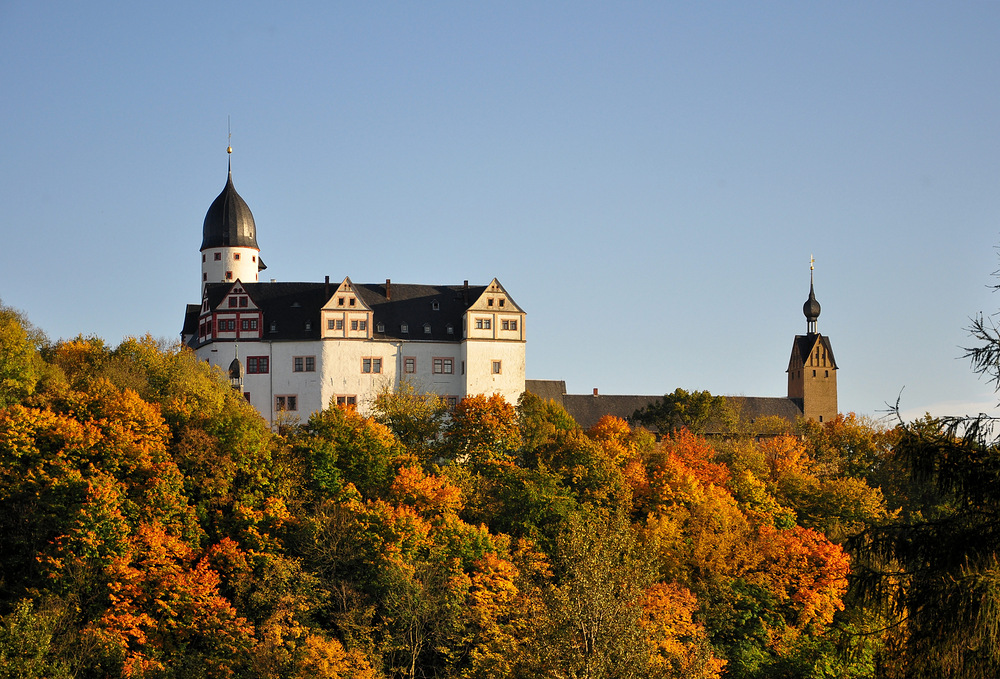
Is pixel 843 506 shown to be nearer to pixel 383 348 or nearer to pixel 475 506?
pixel 475 506

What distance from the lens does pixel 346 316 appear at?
74500 mm

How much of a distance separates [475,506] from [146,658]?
1764 centimetres

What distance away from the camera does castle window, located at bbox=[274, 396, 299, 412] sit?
236 feet

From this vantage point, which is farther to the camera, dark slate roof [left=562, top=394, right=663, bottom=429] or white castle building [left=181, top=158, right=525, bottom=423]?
dark slate roof [left=562, top=394, right=663, bottom=429]

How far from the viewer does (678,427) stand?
8569 cm

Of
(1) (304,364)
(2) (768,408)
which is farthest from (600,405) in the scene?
(1) (304,364)

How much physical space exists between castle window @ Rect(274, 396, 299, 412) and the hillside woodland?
230 centimetres

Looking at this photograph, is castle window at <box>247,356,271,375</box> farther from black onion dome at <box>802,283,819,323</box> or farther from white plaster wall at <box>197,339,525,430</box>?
black onion dome at <box>802,283,819,323</box>

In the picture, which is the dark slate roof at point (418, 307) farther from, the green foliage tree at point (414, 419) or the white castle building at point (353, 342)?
the green foliage tree at point (414, 419)

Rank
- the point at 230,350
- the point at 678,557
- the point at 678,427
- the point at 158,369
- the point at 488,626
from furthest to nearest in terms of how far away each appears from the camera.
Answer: the point at 678,427
the point at 230,350
the point at 158,369
the point at 678,557
the point at 488,626

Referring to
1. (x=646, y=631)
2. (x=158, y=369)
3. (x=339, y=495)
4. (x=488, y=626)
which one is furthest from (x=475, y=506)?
(x=646, y=631)

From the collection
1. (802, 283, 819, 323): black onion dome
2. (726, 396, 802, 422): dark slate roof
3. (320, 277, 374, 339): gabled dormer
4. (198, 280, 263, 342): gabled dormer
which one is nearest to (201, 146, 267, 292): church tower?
(198, 280, 263, 342): gabled dormer

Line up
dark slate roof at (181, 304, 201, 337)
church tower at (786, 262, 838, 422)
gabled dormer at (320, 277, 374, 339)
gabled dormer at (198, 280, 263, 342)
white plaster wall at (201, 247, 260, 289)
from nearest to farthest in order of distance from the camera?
gabled dormer at (320, 277, 374, 339) < gabled dormer at (198, 280, 263, 342) < dark slate roof at (181, 304, 201, 337) < white plaster wall at (201, 247, 260, 289) < church tower at (786, 262, 838, 422)

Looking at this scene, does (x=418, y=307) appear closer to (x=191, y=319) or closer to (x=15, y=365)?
(x=191, y=319)
